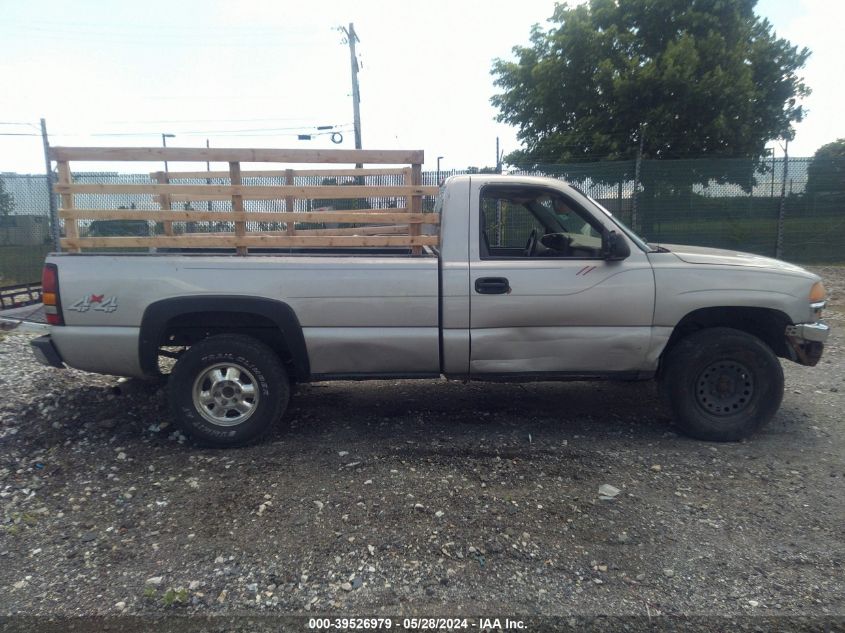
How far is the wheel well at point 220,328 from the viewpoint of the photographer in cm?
455

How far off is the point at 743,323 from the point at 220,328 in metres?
3.95

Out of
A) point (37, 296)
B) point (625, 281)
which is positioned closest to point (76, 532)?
point (625, 281)

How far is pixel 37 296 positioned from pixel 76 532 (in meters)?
5.79

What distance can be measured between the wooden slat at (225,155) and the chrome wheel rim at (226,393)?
4.93 feet

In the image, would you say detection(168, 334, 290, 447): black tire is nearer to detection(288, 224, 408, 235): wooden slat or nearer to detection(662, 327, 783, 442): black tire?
detection(288, 224, 408, 235): wooden slat

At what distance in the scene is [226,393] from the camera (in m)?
4.56

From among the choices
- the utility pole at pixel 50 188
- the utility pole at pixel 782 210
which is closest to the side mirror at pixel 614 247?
the utility pole at pixel 50 188

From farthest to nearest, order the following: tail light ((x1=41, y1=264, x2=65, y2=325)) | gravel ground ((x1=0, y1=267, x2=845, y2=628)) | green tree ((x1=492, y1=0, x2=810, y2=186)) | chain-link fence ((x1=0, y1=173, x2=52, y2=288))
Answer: green tree ((x1=492, y1=0, x2=810, y2=186)) → chain-link fence ((x1=0, y1=173, x2=52, y2=288)) → tail light ((x1=41, y1=264, x2=65, y2=325)) → gravel ground ((x1=0, y1=267, x2=845, y2=628))

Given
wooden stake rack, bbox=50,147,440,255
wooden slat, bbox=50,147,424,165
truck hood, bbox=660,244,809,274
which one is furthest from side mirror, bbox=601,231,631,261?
wooden slat, bbox=50,147,424,165

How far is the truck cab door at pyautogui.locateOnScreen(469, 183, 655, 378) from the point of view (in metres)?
4.52

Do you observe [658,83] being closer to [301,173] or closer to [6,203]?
[301,173]

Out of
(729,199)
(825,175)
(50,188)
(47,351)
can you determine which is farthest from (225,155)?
(825,175)

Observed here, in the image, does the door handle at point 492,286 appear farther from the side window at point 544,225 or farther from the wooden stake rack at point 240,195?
the wooden stake rack at point 240,195

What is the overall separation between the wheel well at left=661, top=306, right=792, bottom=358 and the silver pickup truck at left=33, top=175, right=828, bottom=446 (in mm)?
17
